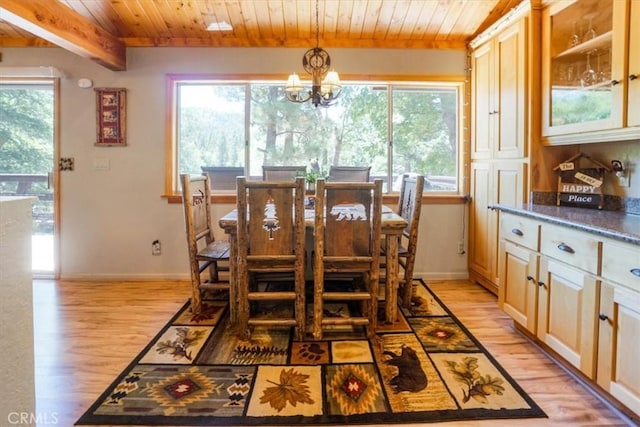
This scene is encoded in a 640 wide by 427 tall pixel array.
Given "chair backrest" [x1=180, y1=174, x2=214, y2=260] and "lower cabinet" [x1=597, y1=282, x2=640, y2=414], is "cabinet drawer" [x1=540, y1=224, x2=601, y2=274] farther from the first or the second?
"chair backrest" [x1=180, y1=174, x2=214, y2=260]

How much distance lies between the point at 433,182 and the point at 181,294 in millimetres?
2732

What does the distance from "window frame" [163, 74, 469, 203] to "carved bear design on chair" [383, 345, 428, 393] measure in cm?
202

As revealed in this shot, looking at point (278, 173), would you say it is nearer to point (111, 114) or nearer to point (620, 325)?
point (111, 114)

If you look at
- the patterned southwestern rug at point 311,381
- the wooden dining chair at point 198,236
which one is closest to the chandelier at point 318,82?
the wooden dining chair at point 198,236

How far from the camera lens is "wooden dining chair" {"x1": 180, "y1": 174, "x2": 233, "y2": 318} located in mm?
2900

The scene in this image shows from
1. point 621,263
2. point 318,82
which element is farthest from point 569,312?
point 318,82

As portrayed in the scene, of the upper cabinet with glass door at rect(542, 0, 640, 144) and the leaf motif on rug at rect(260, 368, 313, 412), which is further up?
the upper cabinet with glass door at rect(542, 0, 640, 144)

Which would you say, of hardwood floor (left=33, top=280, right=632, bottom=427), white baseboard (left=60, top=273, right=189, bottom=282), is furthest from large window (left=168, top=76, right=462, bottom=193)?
hardwood floor (left=33, top=280, right=632, bottom=427)

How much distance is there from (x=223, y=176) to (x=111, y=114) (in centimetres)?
125

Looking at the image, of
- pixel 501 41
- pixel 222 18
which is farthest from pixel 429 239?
pixel 222 18

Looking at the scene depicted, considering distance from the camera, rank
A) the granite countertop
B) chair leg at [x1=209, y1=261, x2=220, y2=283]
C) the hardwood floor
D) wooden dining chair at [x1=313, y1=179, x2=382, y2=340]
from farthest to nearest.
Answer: chair leg at [x1=209, y1=261, x2=220, y2=283] → wooden dining chair at [x1=313, y1=179, x2=382, y2=340] → the hardwood floor → the granite countertop

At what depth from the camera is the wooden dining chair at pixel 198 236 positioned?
114 inches

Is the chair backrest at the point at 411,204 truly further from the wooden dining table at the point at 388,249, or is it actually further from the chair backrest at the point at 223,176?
the chair backrest at the point at 223,176

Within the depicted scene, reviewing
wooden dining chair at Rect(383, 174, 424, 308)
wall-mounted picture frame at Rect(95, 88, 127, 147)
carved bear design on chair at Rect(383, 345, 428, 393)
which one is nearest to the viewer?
carved bear design on chair at Rect(383, 345, 428, 393)
